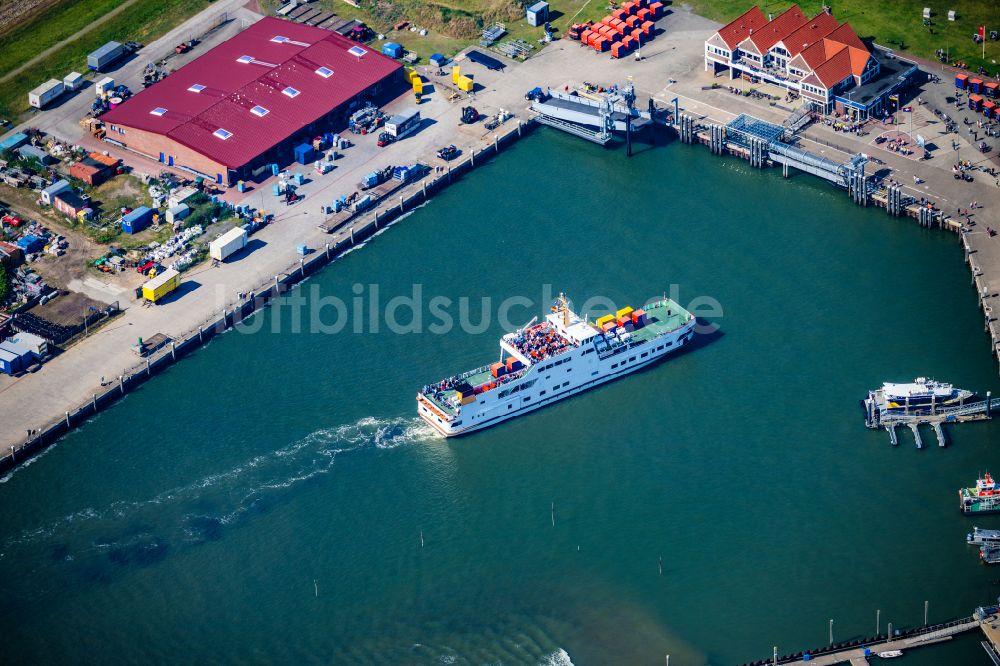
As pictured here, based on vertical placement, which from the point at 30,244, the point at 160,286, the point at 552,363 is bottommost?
the point at 30,244

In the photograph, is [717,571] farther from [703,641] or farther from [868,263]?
[868,263]

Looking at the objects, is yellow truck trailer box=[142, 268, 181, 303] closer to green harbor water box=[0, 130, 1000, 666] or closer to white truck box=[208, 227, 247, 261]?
white truck box=[208, 227, 247, 261]

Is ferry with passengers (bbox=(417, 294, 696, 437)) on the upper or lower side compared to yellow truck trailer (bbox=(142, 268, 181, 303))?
upper

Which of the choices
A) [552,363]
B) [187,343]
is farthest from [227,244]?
[552,363]

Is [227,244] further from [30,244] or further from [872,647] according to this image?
[872,647]

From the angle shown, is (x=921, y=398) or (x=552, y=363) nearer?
(x=921, y=398)

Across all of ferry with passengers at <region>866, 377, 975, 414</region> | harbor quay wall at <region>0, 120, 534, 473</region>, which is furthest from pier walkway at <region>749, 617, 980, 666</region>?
harbor quay wall at <region>0, 120, 534, 473</region>
